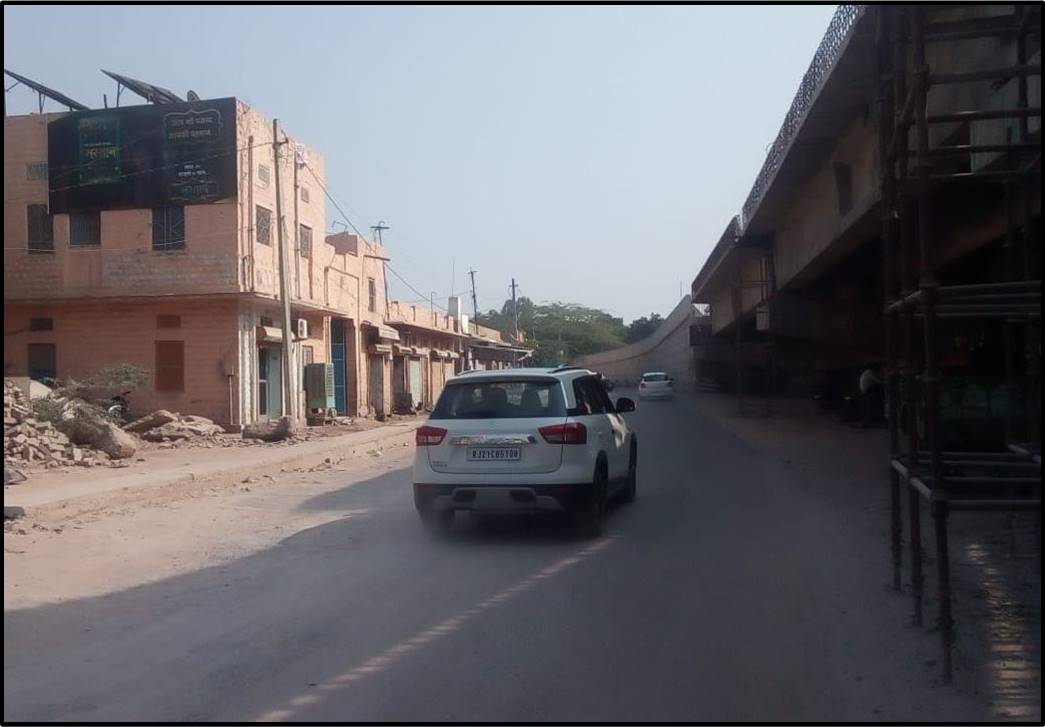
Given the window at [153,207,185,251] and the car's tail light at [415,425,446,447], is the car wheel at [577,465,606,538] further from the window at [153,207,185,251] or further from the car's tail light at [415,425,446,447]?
the window at [153,207,185,251]

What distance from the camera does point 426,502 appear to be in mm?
9609

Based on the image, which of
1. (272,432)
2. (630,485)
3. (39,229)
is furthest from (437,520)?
(39,229)

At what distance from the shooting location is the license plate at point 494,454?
9234 mm

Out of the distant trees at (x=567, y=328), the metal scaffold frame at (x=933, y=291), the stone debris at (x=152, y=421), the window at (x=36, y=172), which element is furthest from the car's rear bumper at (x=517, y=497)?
the distant trees at (x=567, y=328)

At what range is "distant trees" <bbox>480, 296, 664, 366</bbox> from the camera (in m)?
101

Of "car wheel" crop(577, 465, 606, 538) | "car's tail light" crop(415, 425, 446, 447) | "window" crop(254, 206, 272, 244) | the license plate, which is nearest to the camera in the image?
the license plate

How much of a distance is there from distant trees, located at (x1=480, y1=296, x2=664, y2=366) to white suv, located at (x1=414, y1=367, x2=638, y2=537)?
8407cm

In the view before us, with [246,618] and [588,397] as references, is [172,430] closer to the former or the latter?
[588,397]

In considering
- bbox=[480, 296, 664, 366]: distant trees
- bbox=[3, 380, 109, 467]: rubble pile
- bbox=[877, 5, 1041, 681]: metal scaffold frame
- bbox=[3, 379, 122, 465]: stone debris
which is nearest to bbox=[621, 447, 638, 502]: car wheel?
bbox=[877, 5, 1041, 681]: metal scaffold frame

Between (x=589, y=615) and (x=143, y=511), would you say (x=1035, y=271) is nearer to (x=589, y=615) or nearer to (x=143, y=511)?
(x=589, y=615)

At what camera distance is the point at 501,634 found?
20.6 feet

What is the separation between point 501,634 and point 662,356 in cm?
7217

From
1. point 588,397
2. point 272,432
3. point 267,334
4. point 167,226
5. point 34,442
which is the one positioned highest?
point 167,226

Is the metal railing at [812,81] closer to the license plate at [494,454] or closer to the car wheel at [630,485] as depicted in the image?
the car wheel at [630,485]
